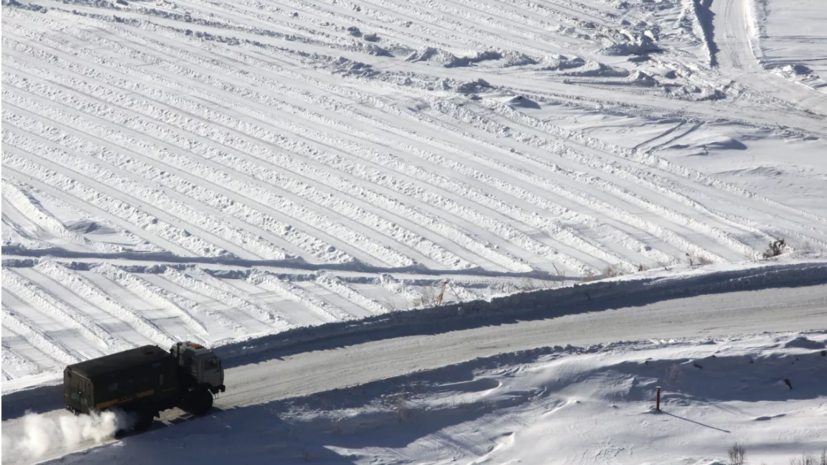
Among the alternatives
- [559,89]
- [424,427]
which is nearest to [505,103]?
[559,89]

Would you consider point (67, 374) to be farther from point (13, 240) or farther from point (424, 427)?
point (13, 240)

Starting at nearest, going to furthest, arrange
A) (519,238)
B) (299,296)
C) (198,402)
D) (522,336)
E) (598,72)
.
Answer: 1. (198,402)
2. (522,336)
3. (299,296)
4. (519,238)
5. (598,72)

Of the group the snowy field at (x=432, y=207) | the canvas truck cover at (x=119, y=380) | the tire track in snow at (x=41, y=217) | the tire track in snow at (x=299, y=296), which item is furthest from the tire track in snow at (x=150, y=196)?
the canvas truck cover at (x=119, y=380)

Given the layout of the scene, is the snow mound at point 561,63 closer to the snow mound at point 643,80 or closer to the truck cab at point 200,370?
the snow mound at point 643,80

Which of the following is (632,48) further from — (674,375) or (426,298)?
(674,375)

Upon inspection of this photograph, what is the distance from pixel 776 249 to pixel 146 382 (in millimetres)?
13738

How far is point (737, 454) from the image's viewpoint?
12.8 meters

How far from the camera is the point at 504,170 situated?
2566cm

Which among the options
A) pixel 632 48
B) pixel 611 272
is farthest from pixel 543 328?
pixel 632 48

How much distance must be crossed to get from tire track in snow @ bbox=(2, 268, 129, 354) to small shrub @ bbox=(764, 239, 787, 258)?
13245 millimetres

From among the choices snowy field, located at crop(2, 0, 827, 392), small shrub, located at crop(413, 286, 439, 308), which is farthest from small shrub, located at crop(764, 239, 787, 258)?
small shrub, located at crop(413, 286, 439, 308)

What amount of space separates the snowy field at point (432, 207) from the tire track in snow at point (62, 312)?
92mm

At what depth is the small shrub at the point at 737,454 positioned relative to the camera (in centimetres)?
1262

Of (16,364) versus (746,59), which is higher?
(746,59)
